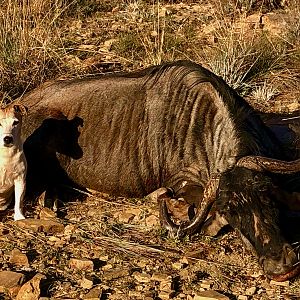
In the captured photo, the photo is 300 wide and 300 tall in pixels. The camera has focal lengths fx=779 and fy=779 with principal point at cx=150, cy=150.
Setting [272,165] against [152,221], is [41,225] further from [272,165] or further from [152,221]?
[272,165]

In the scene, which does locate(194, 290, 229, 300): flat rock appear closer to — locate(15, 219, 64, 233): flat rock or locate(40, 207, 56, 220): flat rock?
locate(15, 219, 64, 233): flat rock

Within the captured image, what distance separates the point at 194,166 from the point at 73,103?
4.13 ft

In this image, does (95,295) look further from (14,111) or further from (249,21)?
(249,21)

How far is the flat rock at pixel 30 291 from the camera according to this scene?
4.55 m

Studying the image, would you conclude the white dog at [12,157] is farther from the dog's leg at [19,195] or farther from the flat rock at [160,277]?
the flat rock at [160,277]

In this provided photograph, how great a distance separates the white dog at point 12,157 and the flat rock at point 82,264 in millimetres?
905

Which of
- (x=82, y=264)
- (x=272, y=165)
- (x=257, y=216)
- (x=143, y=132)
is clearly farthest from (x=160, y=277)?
(x=143, y=132)

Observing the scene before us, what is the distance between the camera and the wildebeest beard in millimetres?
4789

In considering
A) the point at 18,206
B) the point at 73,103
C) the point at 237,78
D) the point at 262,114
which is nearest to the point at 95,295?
the point at 18,206

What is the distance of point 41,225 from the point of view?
5.62 m

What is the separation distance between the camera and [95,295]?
459 centimetres

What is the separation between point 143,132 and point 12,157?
52.6 inches

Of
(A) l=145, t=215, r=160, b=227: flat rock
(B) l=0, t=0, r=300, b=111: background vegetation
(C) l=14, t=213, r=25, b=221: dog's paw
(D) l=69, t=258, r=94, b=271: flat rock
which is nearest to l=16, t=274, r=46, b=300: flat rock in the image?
(D) l=69, t=258, r=94, b=271: flat rock

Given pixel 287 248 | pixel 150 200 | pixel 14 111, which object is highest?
pixel 14 111
